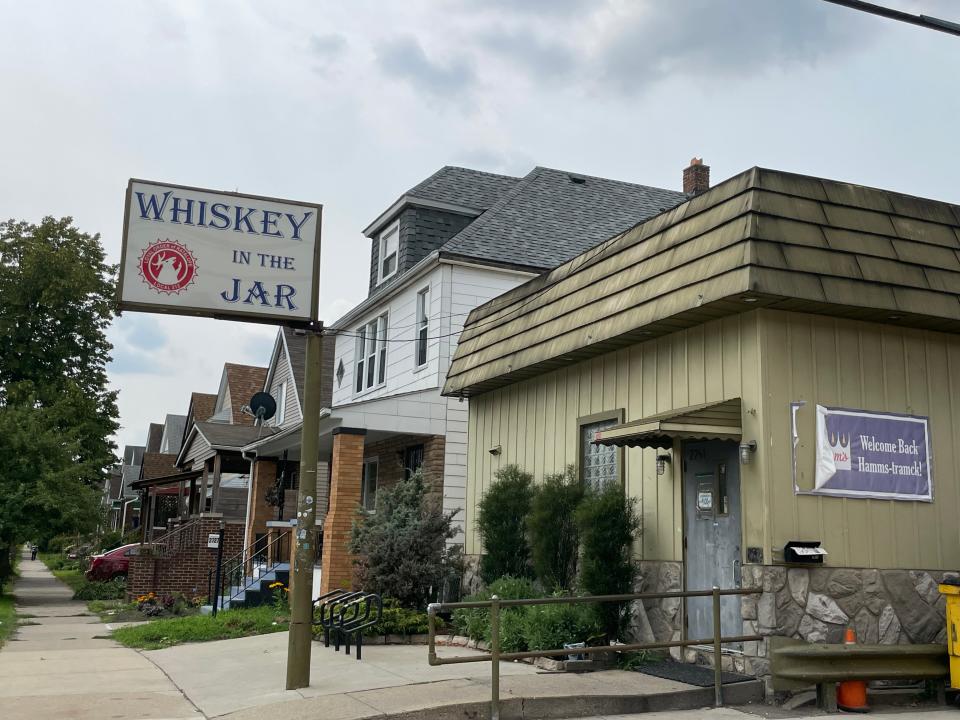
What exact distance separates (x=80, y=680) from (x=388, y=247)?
43.1 feet

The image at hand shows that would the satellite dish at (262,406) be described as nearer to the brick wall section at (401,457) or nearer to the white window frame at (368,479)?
the white window frame at (368,479)

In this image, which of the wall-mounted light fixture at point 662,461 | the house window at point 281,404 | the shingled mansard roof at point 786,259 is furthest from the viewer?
the house window at point 281,404

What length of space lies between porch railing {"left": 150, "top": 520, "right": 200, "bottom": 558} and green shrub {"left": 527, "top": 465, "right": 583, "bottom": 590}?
483 inches

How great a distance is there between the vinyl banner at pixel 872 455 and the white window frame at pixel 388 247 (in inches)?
512

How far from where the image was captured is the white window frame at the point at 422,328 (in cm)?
1833

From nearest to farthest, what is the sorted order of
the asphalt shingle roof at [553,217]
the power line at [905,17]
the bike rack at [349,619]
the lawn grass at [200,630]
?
1. the power line at [905,17]
2. the bike rack at [349,619]
3. the lawn grass at [200,630]
4. the asphalt shingle roof at [553,217]

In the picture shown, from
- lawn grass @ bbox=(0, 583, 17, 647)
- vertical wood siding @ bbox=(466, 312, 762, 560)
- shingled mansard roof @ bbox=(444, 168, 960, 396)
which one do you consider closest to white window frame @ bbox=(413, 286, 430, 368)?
vertical wood siding @ bbox=(466, 312, 762, 560)

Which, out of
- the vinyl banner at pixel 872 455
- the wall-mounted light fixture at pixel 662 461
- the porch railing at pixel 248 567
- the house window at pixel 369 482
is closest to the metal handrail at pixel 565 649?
the vinyl banner at pixel 872 455

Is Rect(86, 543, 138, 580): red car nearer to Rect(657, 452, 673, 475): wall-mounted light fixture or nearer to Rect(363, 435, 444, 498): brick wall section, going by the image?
Rect(363, 435, 444, 498): brick wall section

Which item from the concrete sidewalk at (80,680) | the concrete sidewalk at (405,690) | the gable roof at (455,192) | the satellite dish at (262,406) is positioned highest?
the gable roof at (455,192)

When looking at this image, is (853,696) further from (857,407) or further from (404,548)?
(404,548)

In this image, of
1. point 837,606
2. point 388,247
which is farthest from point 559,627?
point 388,247

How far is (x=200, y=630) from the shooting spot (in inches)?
549

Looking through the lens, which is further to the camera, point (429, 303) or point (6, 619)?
point (429, 303)
